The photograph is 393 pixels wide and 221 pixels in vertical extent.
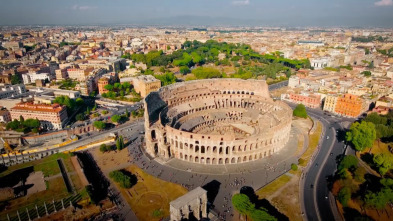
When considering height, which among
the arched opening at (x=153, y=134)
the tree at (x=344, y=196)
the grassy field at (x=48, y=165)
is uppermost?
the arched opening at (x=153, y=134)

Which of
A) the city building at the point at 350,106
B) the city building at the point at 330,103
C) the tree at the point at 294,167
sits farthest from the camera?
the city building at the point at 330,103

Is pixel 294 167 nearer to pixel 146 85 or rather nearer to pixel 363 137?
pixel 363 137

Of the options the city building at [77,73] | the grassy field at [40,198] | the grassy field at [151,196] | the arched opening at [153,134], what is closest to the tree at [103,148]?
the arched opening at [153,134]

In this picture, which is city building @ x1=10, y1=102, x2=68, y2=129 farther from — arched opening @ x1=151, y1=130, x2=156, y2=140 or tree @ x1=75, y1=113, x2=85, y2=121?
arched opening @ x1=151, y1=130, x2=156, y2=140

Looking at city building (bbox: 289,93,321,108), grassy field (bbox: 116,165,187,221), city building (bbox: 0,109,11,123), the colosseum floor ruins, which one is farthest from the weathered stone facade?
city building (bbox: 289,93,321,108)

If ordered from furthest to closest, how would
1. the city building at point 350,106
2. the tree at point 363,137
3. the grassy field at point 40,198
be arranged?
the city building at point 350,106
the tree at point 363,137
the grassy field at point 40,198

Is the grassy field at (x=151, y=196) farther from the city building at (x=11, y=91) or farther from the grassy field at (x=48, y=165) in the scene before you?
the city building at (x=11, y=91)
